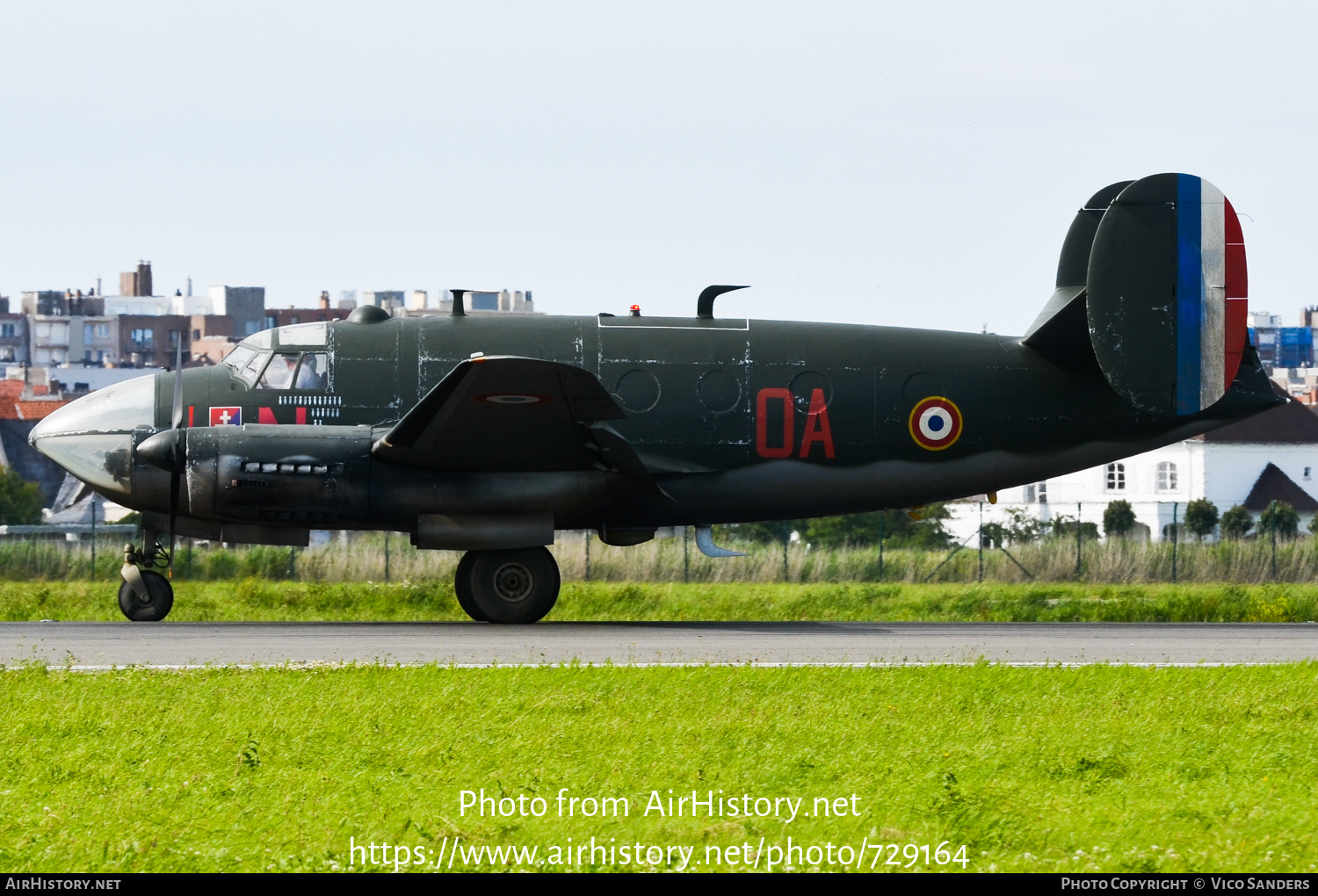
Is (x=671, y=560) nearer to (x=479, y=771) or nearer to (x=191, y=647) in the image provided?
(x=191, y=647)

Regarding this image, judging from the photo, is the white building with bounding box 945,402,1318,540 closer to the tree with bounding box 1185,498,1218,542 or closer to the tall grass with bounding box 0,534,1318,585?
the tree with bounding box 1185,498,1218,542

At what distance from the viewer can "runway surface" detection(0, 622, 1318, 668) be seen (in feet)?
54.7

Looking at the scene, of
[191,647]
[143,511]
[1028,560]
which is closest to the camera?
[191,647]

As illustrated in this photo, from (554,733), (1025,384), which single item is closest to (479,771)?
(554,733)

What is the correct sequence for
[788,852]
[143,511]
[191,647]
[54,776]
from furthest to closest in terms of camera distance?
[143,511] < [191,647] < [54,776] < [788,852]

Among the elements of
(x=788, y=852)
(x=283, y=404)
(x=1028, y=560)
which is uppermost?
(x=283, y=404)

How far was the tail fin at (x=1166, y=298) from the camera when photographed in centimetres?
2239

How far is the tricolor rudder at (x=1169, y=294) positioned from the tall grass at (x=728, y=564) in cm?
1437

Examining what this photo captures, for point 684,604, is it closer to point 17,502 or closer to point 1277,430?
point 17,502

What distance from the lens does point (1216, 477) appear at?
9100 centimetres

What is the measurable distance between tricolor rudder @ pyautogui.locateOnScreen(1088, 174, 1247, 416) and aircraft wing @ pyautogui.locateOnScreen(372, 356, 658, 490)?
701 centimetres

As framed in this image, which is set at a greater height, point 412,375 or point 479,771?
point 412,375

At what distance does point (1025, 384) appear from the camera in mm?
22625

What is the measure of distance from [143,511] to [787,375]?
9022 millimetres
